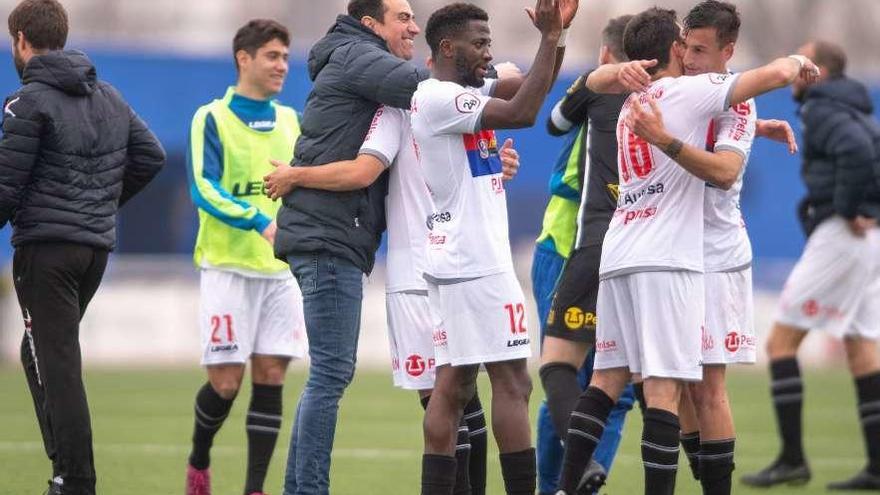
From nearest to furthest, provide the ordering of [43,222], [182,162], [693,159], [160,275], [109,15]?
[693,159]
[43,222]
[160,275]
[182,162]
[109,15]

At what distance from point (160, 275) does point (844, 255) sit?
41.9ft

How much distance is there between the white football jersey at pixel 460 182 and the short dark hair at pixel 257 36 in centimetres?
250

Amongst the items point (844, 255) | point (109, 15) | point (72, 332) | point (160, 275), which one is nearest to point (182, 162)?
A: point (160, 275)

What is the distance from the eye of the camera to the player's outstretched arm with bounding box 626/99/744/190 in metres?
6.86

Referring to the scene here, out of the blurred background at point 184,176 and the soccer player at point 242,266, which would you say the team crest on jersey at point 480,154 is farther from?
the blurred background at point 184,176

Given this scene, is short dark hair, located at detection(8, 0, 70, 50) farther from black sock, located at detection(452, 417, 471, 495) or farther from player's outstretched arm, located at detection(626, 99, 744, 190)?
player's outstretched arm, located at detection(626, 99, 744, 190)

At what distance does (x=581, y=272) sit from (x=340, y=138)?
1.52m

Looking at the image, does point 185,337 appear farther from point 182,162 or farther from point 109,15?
point 109,15

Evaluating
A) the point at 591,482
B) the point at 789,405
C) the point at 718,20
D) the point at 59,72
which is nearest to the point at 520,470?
the point at 591,482

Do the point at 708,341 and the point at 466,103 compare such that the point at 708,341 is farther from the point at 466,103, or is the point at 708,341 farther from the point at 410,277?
the point at 466,103

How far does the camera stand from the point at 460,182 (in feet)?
23.0

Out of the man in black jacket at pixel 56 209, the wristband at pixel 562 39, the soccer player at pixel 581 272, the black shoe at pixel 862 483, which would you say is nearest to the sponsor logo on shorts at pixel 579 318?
the soccer player at pixel 581 272

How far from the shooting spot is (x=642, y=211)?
7148mm

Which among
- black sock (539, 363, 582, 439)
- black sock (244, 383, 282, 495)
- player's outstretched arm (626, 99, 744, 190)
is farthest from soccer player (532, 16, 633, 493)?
black sock (244, 383, 282, 495)
